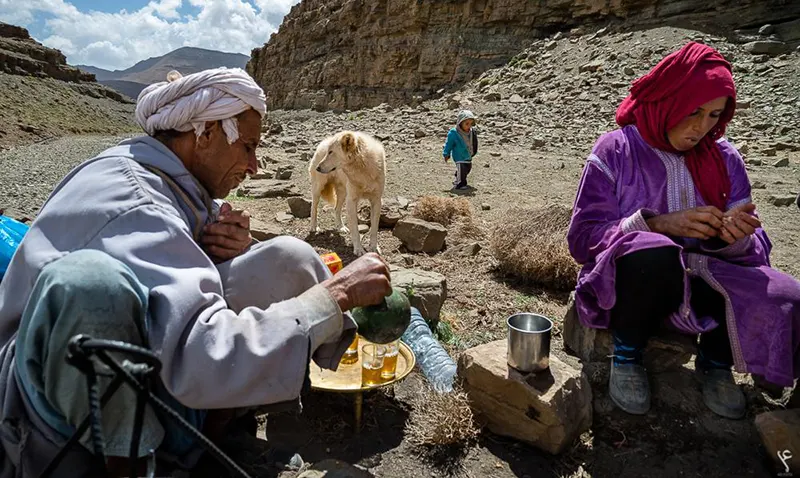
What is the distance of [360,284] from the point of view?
171cm

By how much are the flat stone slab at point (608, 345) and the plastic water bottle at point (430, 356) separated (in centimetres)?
76

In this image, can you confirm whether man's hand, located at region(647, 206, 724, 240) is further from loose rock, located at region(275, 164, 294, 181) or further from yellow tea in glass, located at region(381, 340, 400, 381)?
loose rock, located at region(275, 164, 294, 181)

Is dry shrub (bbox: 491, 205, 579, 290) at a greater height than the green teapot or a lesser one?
lesser

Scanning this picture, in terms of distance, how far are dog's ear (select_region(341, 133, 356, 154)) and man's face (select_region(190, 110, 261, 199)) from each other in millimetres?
3866

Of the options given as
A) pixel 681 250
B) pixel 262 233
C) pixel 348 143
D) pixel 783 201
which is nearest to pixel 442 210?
pixel 348 143

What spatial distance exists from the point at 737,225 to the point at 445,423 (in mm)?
1656

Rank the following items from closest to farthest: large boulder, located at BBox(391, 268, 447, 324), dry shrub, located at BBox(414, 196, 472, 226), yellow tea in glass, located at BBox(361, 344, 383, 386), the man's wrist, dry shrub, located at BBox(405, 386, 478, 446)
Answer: the man's wrist < dry shrub, located at BBox(405, 386, 478, 446) < yellow tea in glass, located at BBox(361, 344, 383, 386) < large boulder, located at BBox(391, 268, 447, 324) < dry shrub, located at BBox(414, 196, 472, 226)

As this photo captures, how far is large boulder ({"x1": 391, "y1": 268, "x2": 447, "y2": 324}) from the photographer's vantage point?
11.3ft

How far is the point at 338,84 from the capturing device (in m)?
45.0

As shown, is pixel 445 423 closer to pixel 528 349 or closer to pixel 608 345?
pixel 528 349

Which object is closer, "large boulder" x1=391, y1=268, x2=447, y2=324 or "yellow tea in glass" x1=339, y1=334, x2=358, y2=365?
"yellow tea in glass" x1=339, y1=334, x2=358, y2=365

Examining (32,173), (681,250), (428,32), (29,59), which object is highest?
(428,32)

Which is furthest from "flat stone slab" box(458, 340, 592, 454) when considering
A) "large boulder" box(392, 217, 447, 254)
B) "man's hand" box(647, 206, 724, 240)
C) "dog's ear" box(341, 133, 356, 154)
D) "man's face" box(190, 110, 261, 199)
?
"dog's ear" box(341, 133, 356, 154)

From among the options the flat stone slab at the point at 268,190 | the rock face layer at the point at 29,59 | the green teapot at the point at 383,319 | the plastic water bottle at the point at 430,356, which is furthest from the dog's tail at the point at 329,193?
the rock face layer at the point at 29,59
